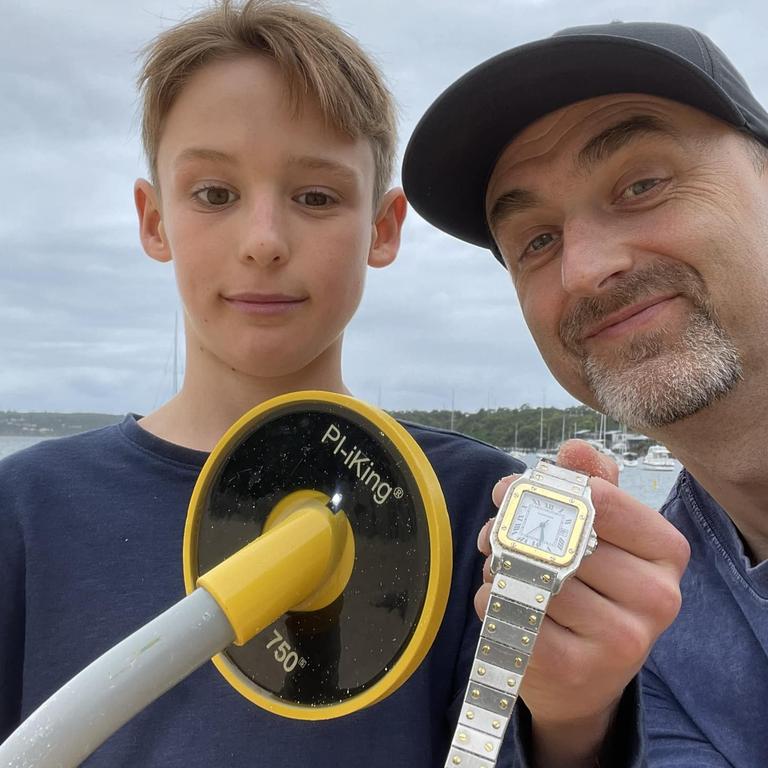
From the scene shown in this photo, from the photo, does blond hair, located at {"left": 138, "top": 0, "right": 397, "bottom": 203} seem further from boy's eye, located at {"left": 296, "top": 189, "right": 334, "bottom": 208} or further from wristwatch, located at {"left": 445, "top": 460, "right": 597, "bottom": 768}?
wristwatch, located at {"left": 445, "top": 460, "right": 597, "bottom": 768}

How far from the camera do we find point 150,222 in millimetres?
2693

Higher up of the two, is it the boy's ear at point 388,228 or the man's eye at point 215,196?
the man's eye at point 215,196

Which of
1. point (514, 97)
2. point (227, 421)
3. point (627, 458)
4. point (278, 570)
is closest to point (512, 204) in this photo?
point (514, 97)

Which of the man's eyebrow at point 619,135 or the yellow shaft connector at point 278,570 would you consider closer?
the yellow shaft connector at point 278,570

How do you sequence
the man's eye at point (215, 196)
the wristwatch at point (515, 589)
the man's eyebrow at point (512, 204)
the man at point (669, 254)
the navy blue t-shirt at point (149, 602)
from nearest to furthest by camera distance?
the wristwatch at point (515, 589) < the navy blue t-shirt at point (149, 602) < the man's eye at point (215, 196) < the man at point (669, 254) < the man's eyebrow at point (512, 204)

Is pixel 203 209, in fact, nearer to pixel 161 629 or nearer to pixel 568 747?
pixel 161 629

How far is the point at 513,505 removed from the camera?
1.33 meters

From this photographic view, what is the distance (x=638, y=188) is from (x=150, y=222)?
1.67 m

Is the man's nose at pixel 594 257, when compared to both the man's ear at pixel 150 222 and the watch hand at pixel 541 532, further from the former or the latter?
the watch hand at pixel 541 532

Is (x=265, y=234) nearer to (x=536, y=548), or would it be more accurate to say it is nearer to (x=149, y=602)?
(x=149, y=602)

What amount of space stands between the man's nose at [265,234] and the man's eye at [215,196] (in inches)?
4.1

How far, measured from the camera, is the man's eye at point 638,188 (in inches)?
Answer: 107

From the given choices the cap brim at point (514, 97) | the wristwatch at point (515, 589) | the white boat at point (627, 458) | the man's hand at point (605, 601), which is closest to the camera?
the wristwatch at point (515, 589)

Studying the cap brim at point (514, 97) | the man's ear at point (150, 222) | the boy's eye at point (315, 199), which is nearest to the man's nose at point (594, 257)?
the cap brim at point (514, 97)
